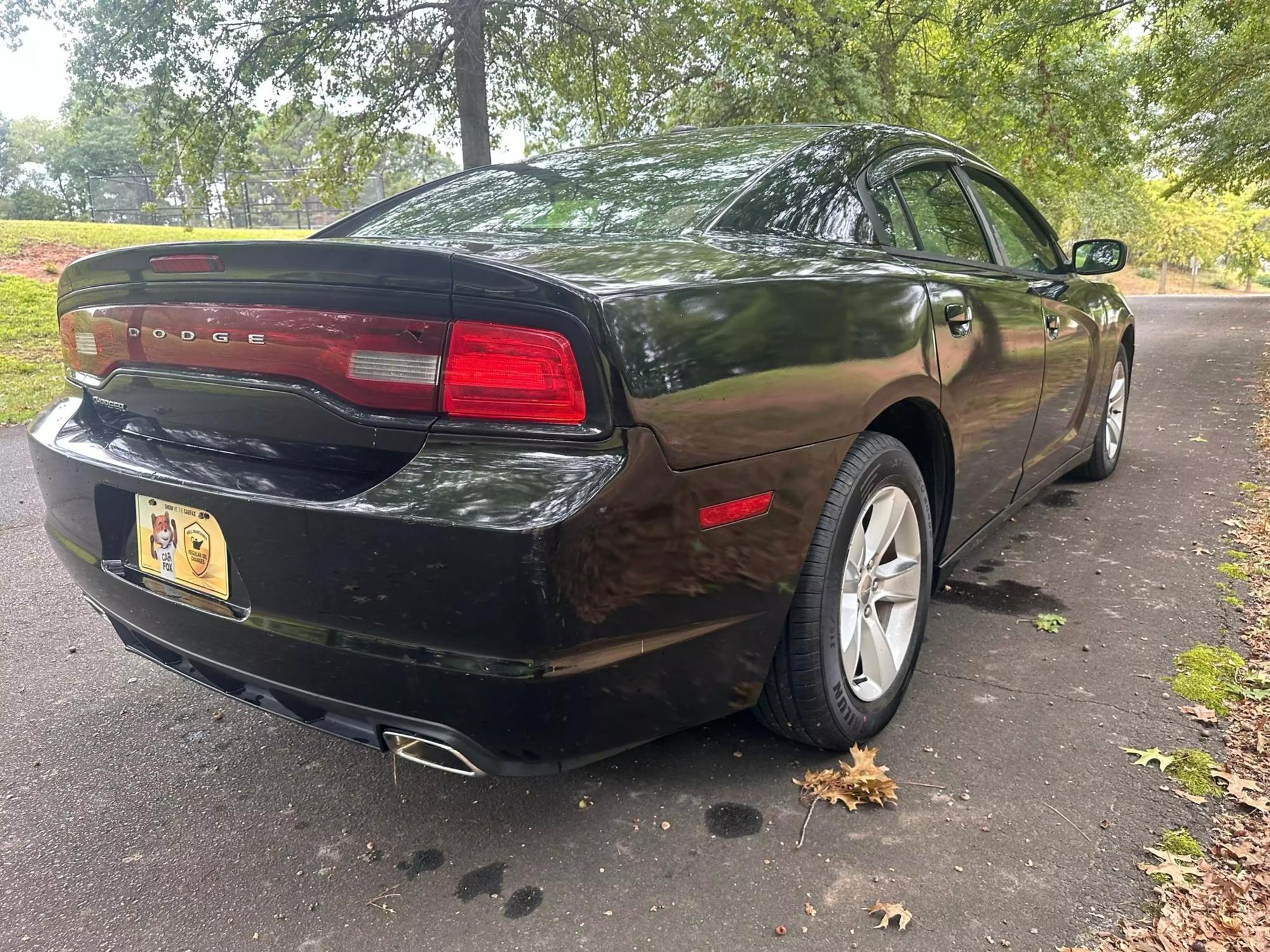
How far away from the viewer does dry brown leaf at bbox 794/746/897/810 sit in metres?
1.99

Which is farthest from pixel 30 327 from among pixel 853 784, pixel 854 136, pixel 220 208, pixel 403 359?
pixel 853 784

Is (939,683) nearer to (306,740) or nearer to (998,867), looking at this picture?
(998,867)

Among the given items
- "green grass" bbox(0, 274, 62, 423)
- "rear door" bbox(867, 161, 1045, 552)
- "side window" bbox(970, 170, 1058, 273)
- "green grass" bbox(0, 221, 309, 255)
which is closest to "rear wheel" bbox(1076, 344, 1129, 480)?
"side window" bbox(970, 170, 1058, 273)

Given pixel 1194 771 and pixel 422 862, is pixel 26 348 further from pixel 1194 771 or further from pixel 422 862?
pixel 1194 771

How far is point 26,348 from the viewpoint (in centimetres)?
966

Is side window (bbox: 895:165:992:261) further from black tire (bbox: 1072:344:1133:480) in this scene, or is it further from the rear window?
black tire (bbox: 1072:344:1133:480)

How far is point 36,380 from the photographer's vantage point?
8.34 m

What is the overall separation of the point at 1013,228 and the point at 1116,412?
1.74 metres

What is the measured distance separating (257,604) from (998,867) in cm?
153

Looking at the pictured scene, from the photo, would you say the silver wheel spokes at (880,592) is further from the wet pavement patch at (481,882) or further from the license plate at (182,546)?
the license plate at (182,546)

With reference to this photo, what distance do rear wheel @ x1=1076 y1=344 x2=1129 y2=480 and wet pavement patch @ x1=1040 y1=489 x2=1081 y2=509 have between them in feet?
0.57

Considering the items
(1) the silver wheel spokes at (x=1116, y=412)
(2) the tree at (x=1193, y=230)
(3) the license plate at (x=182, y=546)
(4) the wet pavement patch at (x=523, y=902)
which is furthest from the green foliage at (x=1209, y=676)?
(2) the tree at (x=1193, y=230)

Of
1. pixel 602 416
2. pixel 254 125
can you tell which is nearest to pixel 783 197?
pixel 602 416

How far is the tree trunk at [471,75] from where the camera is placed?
32.0 feet
